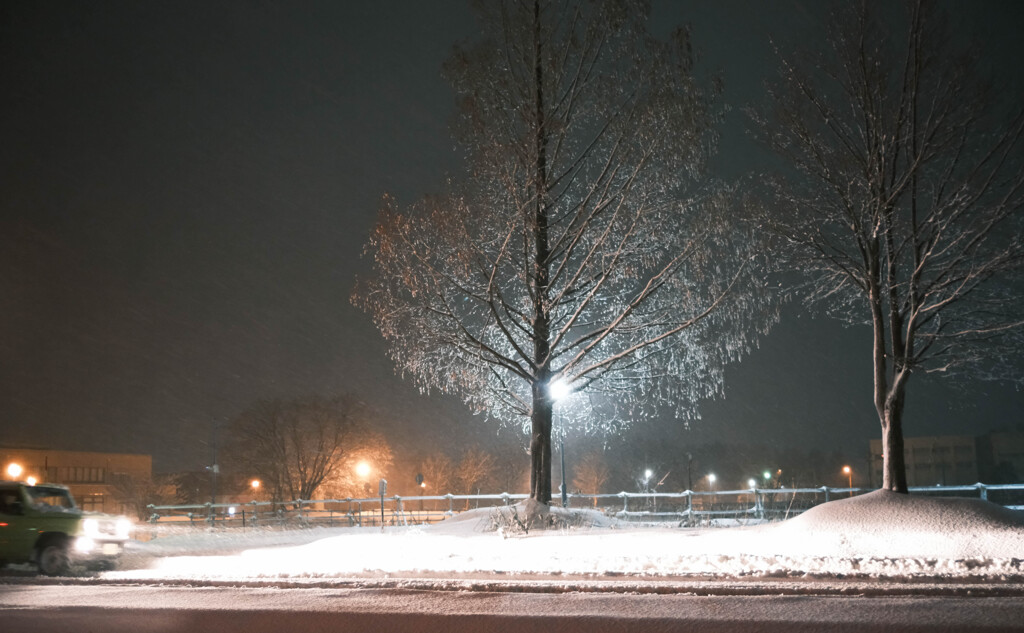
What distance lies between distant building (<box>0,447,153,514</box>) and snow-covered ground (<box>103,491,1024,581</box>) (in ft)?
211

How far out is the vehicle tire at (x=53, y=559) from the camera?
15570 millimetres

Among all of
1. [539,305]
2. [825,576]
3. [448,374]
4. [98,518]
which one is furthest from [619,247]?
[98,518]

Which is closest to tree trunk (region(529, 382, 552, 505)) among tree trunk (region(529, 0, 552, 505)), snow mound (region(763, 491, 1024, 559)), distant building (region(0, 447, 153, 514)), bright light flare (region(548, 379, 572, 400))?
tree trunk (region(529, 0, 552, 505))

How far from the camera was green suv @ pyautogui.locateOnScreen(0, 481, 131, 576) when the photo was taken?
51.3ft

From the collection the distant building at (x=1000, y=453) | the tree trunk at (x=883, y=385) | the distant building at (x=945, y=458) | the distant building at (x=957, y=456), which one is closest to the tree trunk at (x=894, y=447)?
the tree trunk at (x=883, y=385)

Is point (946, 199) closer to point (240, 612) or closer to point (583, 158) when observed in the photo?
point (583, 158)

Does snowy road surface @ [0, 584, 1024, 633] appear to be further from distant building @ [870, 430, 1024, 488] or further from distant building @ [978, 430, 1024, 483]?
distant building @ [870, 430, 1024, 488]

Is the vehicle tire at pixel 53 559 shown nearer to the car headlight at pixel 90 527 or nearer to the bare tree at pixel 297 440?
the car headlight at pixel 90 527

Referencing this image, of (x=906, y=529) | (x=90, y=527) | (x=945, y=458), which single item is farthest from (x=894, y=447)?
(x=945, y=458)

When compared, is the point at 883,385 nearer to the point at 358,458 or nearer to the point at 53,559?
the point at 53,559

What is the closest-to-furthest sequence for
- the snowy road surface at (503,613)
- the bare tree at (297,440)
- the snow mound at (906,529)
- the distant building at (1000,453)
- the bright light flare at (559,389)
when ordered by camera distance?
the snowy road surface at (503,613)
the snow mound at (906,529)
the bright light flare at (559,389)
the bare tree at (297,440)
the distant building at (1000,453)

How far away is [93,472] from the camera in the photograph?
87062mm

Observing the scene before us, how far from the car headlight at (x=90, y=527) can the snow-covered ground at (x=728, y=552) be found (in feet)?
3.16

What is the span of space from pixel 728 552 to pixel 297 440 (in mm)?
56115
